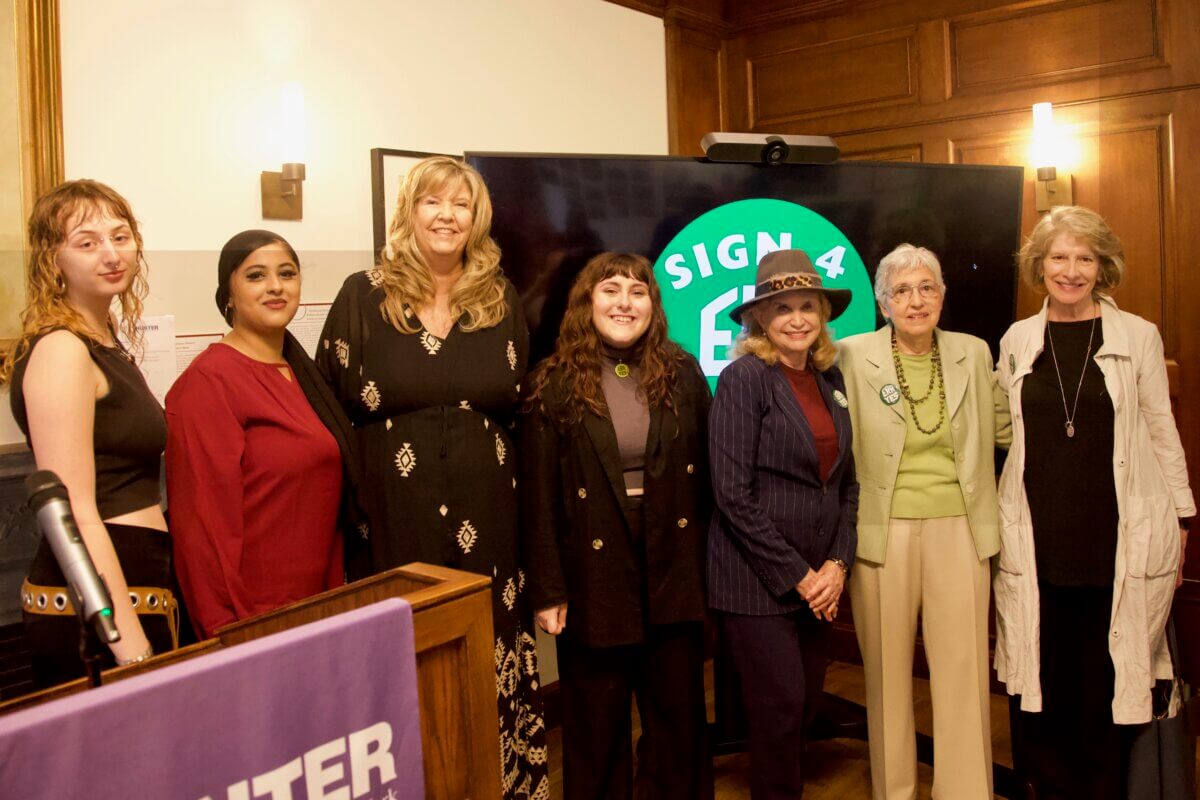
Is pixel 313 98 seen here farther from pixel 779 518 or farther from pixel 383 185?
pixel 779 518

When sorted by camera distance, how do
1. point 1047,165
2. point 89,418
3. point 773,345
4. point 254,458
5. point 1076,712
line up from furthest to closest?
point 1047,165, point 1076,712, point 773,345, point 254,458, point 89,418

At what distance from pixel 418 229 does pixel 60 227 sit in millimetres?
738

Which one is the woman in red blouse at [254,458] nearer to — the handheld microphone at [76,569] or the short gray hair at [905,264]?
the handheld microphone at [76,569]

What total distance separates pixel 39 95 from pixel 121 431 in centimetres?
97

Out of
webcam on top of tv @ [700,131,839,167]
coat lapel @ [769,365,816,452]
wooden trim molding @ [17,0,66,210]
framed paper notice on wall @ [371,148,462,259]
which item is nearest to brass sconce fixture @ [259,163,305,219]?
framed paper notice on wall @ [371,148,462,259]

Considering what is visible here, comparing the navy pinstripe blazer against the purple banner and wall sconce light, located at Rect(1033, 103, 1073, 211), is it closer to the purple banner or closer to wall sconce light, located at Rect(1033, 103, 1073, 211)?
the purple banner

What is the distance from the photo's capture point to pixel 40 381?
1469 mm

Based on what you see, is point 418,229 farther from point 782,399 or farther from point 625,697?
point 625,697

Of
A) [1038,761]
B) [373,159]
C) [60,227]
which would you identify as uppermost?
[373,159]

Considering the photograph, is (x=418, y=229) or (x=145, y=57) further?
(x=145, y=57)

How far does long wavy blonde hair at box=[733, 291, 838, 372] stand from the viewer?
2.34 m

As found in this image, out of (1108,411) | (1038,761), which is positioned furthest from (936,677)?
(1108,411)

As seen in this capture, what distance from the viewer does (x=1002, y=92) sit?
331 cm

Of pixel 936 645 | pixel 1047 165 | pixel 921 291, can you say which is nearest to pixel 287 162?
pixel 921 291
